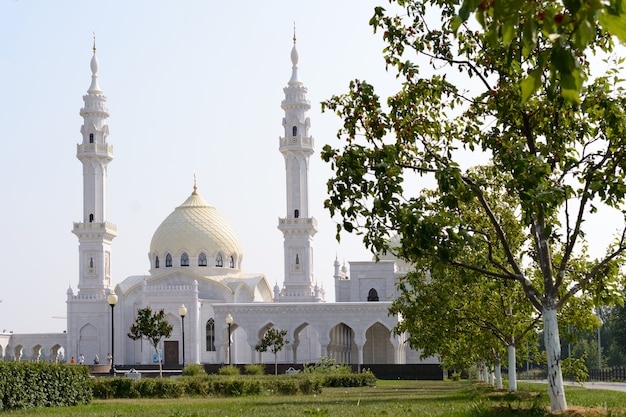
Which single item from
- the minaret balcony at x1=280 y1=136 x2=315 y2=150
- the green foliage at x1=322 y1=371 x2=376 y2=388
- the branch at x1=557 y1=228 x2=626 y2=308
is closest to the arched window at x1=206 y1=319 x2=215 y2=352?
the minaret balcony at x1=280 y1=136 x2=315 y2=150

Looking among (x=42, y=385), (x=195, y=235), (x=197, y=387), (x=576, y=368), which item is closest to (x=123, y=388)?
(x=197, y=387)

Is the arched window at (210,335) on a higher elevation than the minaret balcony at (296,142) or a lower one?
lower

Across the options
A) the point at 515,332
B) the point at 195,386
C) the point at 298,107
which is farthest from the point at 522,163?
the point at 298,107

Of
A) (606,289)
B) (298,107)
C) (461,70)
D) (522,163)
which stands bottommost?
(606,289)

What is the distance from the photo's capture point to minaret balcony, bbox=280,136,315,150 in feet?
201

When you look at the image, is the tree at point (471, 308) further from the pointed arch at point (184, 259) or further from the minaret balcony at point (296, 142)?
the pointed arch at point (184, 259)

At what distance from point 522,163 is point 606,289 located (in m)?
3.30

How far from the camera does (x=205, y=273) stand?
6612 cm

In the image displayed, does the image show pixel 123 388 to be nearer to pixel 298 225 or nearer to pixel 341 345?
pixel 298 225

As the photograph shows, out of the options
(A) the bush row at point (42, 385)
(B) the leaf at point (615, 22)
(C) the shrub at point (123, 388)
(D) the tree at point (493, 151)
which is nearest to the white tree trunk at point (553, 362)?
(D) the tree at point (493, 151)

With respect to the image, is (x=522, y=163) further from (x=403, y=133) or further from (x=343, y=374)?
(x=343, y=374)

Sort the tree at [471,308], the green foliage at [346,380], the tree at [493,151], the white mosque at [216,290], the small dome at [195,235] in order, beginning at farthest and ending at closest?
the small dome at [195,235] → the white mosque at [216,290] → the green foliage at [346,380] → the tree at [471,308] → the tree at [493,151]

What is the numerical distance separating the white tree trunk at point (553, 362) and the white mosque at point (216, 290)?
4499cm

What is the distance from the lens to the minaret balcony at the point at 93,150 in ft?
206
